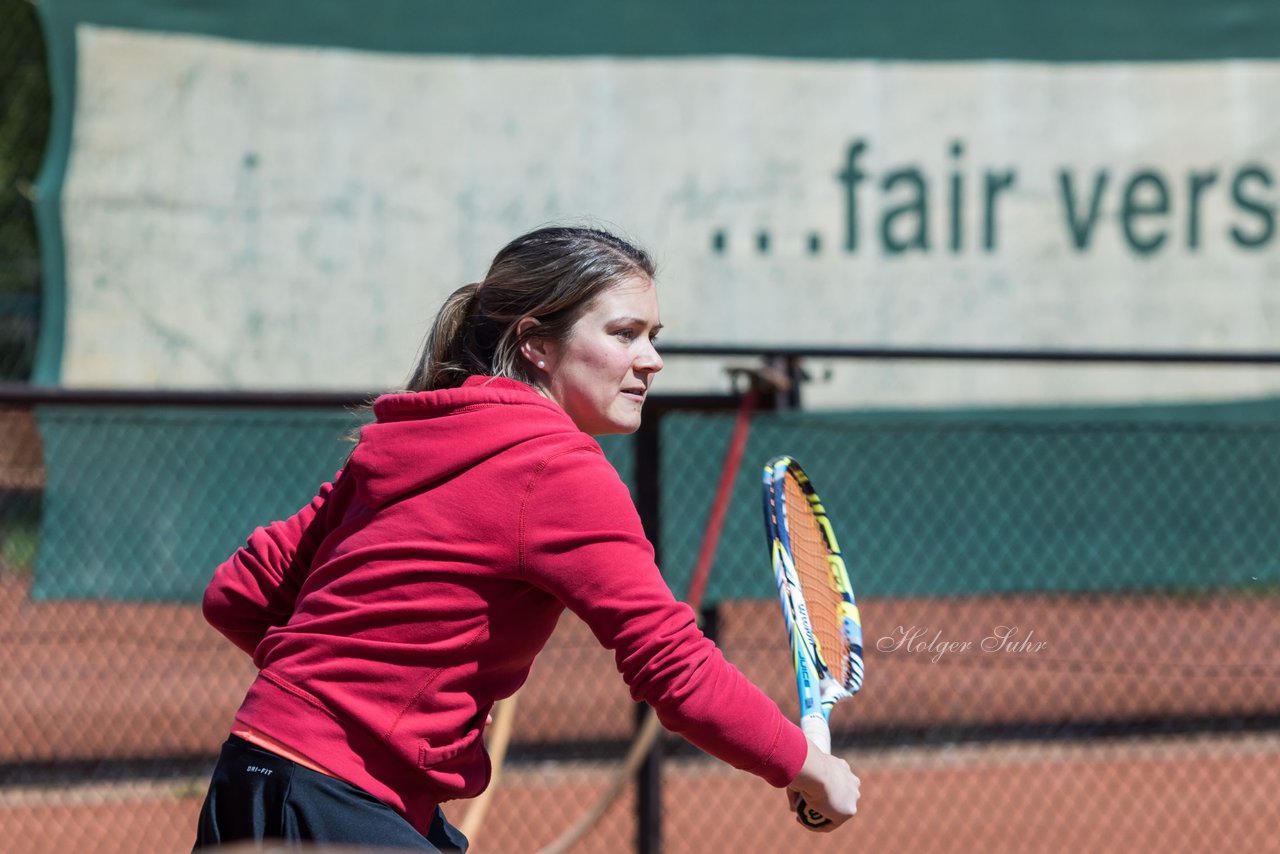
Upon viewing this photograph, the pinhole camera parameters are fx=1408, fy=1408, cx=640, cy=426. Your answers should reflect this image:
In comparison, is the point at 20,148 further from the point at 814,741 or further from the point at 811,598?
the point at 814,741

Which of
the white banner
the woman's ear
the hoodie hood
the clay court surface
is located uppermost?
the woman's ear

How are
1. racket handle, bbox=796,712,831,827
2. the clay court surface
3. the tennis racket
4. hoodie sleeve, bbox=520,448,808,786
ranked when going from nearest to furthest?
hoodie sleeve, bbox=520,448,808,786 → racket handle, bbox=796,712,831,827 → the tennis racket → the clay court surface

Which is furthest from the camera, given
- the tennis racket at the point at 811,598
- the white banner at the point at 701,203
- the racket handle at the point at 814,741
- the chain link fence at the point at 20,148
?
the chain link fence at the point at 20,148

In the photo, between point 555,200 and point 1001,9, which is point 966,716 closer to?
point 555,200

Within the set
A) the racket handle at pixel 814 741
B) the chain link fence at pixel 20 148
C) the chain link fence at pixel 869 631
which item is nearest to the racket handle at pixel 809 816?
the racket handle at pixel 814 741

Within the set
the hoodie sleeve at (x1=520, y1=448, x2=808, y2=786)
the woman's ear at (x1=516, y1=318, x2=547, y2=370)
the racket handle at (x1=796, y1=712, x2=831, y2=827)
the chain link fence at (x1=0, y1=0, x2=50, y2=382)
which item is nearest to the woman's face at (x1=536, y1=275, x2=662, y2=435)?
the woman's ear at (x1=516, y1=318, x2=547, y2=370)

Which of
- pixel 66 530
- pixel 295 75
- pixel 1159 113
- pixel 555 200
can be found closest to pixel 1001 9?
pixel 1159 113

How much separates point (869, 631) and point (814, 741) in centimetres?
435

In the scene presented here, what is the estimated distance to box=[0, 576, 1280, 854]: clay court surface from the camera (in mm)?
5164

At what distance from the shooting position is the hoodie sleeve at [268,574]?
2062mm

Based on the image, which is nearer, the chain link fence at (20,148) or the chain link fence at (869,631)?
the chain link fence at (869,631)

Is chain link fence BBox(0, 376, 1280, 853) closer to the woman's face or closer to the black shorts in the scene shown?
the woman's face

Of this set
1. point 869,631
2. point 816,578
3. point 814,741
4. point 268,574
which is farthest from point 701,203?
point 814,741

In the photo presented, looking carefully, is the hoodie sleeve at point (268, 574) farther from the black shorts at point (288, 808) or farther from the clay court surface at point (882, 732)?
the clay court surface at point (882, 732)
